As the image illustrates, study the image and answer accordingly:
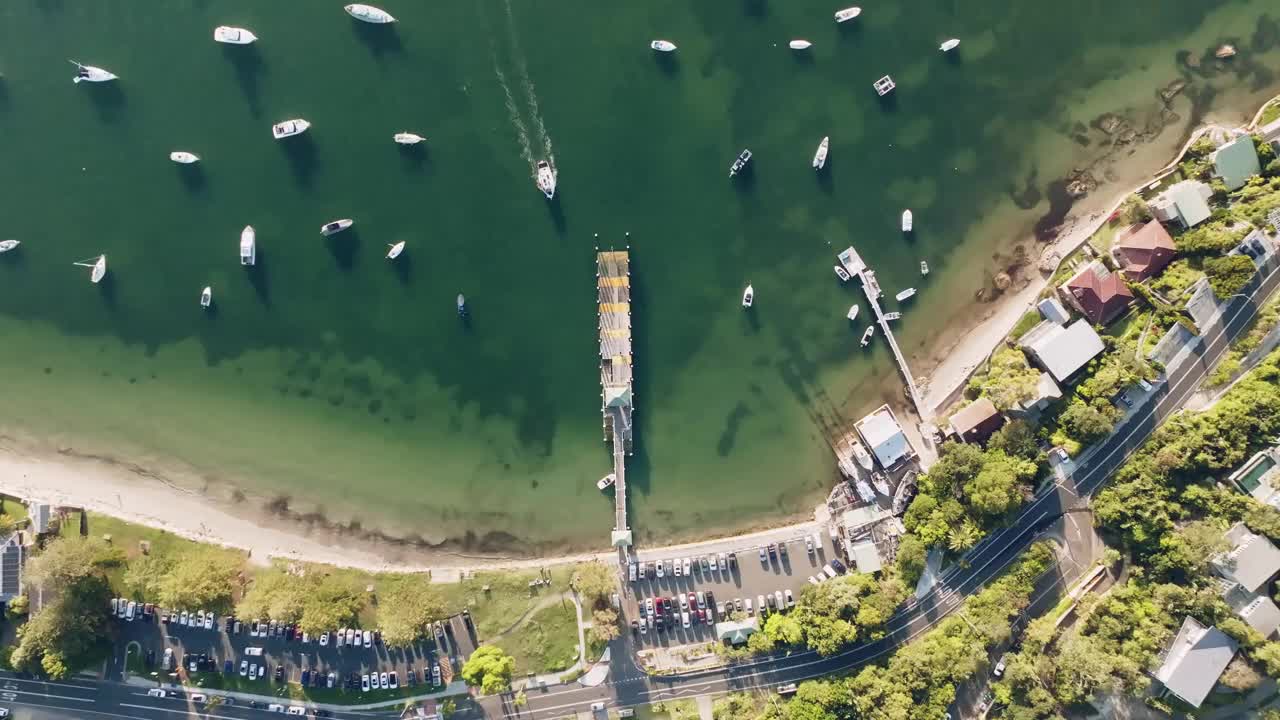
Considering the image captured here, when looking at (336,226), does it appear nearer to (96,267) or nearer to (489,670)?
(96,267)

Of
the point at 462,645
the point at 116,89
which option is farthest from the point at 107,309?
the point at 462,645

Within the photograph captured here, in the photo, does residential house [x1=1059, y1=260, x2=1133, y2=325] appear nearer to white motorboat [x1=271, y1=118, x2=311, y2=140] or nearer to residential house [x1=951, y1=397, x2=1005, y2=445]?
residential house [x1=951, y1=397, x2=1005, y2=445]

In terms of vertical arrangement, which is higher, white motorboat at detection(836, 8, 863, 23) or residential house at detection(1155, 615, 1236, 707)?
white motorboat at detection(836, 8, 863, 23)

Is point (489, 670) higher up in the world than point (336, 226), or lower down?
A: lower down

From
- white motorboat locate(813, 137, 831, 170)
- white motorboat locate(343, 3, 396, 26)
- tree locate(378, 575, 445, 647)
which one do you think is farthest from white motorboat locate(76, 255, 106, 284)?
white motorboat locate(813, 137, 831, 170)

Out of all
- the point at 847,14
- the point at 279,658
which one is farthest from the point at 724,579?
the point at 847,14

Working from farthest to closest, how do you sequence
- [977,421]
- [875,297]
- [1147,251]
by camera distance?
[875,297] → [977,421] → [1147,251]

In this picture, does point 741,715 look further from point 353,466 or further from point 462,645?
point 353,466
